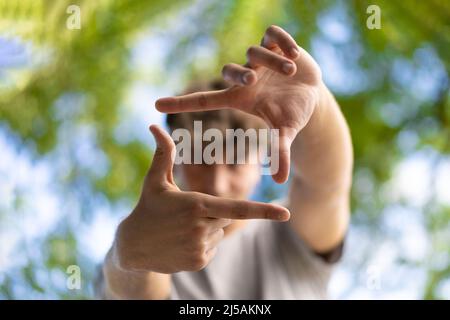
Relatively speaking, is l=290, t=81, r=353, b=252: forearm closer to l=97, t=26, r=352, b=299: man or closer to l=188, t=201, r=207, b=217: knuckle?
l=97, t=26, r=352, b=299: man

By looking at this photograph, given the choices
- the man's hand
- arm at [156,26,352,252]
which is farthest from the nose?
the man's hand

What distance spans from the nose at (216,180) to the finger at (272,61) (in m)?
0.31

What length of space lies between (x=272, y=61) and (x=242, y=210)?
0.39ft

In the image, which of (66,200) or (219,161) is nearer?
(219,161)

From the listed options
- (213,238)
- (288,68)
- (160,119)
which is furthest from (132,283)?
(160,119)

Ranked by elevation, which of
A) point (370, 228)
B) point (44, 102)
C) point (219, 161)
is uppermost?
point (44, 102)

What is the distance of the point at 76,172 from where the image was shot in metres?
1.25

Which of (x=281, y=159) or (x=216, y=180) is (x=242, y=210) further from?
(x=216, y=180)

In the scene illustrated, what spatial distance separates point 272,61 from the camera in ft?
1.34

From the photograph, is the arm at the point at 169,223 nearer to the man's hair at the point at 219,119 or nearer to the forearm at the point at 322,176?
the forearm at the point at 322,176

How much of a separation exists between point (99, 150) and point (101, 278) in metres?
0.67

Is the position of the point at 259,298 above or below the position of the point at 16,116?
below
